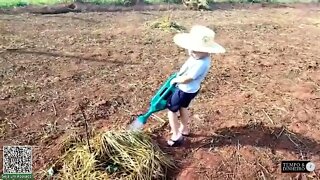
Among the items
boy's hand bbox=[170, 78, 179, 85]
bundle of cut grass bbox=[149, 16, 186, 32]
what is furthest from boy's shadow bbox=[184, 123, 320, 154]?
bundle of cut grass bbox=[149, 16, 186, 32]

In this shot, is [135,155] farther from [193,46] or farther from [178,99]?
[193,46]

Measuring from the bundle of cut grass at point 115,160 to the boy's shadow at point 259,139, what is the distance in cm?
38

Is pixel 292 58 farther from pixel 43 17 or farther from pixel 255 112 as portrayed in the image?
pixel 43 17

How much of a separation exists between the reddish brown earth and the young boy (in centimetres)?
41

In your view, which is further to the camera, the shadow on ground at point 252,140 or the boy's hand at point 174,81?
the shadow on ground at point 252,140

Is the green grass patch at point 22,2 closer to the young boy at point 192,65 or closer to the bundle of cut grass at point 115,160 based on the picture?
the bundle of cut grass at point 115,160

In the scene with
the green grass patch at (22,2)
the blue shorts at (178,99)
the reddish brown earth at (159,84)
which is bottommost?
the reddish brown earth at (159,84)

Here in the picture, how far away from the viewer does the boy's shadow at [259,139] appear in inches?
151

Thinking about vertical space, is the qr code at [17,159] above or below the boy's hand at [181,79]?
below

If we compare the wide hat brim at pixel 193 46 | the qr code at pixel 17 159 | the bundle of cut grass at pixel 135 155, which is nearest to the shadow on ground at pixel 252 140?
Result: the bundle of cut grass at pixel 135 155

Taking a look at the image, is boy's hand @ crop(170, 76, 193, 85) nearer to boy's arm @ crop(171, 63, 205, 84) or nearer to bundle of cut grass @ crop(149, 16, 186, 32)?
boy's arm @ crop(171, 63, 205, 84)

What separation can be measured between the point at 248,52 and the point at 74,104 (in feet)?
9.20

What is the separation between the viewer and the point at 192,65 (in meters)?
3.47

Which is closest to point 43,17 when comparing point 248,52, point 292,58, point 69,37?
point 69,37
